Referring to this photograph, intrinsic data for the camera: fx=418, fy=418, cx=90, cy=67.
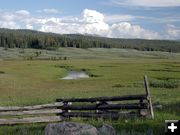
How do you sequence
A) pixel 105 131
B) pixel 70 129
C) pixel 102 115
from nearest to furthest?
pixel 70 129, pixel 105 131, pixel 102 115

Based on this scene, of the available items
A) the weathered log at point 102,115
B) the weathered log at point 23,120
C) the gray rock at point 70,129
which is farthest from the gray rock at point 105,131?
the weathered log at point 23,120

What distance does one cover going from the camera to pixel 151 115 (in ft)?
49.3

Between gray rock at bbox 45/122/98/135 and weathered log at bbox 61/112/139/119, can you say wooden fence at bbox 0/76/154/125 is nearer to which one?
weathered log at bbox 61/112/139/119

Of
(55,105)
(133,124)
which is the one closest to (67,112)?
(55,105)

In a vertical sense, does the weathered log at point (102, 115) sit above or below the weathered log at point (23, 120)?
above

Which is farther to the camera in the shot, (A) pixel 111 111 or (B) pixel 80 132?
(A) pixel 111 111

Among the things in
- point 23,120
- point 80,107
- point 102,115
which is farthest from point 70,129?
point 80,107

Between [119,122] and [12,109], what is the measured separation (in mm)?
3925

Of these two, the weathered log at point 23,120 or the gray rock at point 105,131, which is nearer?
the gray rock at point 105,131

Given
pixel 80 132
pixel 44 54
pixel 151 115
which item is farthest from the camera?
pixel 44 54

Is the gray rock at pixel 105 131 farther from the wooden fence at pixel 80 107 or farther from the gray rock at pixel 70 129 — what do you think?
the wooden fence at pixel 80 107

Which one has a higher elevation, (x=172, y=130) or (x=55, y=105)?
(x=172, y=130)

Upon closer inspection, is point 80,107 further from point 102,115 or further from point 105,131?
point 105,131

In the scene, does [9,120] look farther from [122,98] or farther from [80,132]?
[80,132]
